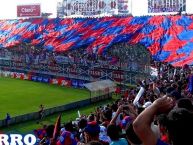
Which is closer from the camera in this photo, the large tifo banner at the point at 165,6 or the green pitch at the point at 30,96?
the green pitch at the point at 30,96

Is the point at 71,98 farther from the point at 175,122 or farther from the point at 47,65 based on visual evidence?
the point at 175,122

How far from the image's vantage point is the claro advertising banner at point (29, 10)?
7294cm

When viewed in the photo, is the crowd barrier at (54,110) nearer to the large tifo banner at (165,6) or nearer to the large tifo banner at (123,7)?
Result: the large tifo banner at (165,6)

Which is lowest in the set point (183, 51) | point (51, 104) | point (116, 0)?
point (51, 104)

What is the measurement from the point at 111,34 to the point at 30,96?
12018 mm

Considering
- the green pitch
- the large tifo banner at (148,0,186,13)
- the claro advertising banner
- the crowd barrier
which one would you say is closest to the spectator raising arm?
the crowd barrier

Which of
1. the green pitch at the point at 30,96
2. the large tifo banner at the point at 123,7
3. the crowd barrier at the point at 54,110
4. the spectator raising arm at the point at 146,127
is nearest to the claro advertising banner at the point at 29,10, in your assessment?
the large tifo banner at the point at 123,7

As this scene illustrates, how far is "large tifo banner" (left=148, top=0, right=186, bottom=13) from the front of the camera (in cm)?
5097

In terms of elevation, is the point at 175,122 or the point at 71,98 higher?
the point at 175,122

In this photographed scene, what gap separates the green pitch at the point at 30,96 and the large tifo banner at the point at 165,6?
20.5m

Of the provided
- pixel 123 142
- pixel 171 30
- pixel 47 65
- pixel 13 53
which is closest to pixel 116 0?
pixel 13 53

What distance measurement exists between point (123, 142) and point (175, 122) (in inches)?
103

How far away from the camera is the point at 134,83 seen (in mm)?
36438

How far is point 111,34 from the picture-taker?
42.3 m
